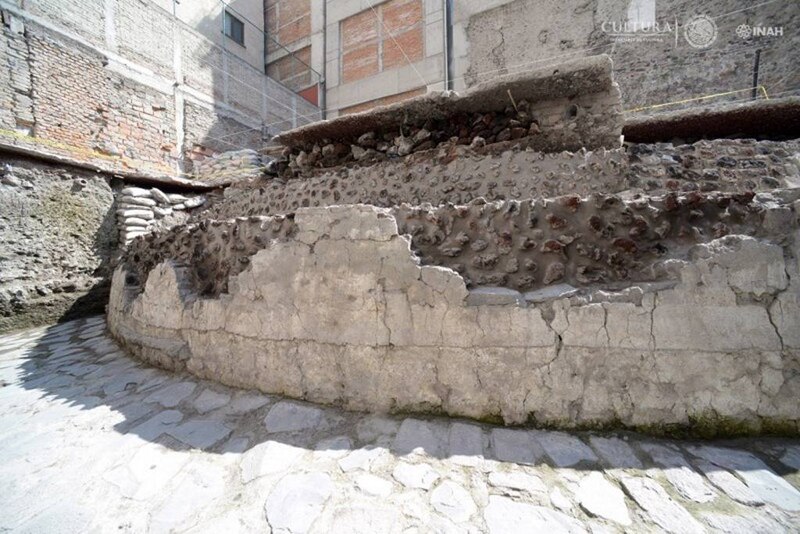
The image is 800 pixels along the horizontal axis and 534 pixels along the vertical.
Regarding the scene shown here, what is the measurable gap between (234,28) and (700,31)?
18.0 meters

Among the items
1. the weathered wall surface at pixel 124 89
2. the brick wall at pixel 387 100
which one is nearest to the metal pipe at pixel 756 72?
the brick wall at pixel 387 100

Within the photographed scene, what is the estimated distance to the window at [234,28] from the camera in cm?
1477

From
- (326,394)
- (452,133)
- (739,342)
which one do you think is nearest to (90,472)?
(326,394)

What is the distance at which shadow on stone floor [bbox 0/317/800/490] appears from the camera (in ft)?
5.24

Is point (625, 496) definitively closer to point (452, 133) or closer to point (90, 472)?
point (90, 472)

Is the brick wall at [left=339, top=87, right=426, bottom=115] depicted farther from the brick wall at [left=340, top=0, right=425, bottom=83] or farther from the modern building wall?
the modern building wall

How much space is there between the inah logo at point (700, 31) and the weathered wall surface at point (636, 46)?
0.11 metres

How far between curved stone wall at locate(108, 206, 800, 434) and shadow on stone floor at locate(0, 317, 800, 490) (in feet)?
0.34

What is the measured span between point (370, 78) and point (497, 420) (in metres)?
15.7

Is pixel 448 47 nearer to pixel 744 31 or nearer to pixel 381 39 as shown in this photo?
pixel 381 39

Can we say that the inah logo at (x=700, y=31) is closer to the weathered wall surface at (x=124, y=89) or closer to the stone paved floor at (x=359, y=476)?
the stone paved floor at (x=359, y=476)

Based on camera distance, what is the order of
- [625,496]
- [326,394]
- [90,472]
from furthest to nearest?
[326,394] < [90,472] < [625,496]

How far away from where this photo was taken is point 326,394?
222cm

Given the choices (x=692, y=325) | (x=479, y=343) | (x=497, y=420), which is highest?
(x=692, y=325)
